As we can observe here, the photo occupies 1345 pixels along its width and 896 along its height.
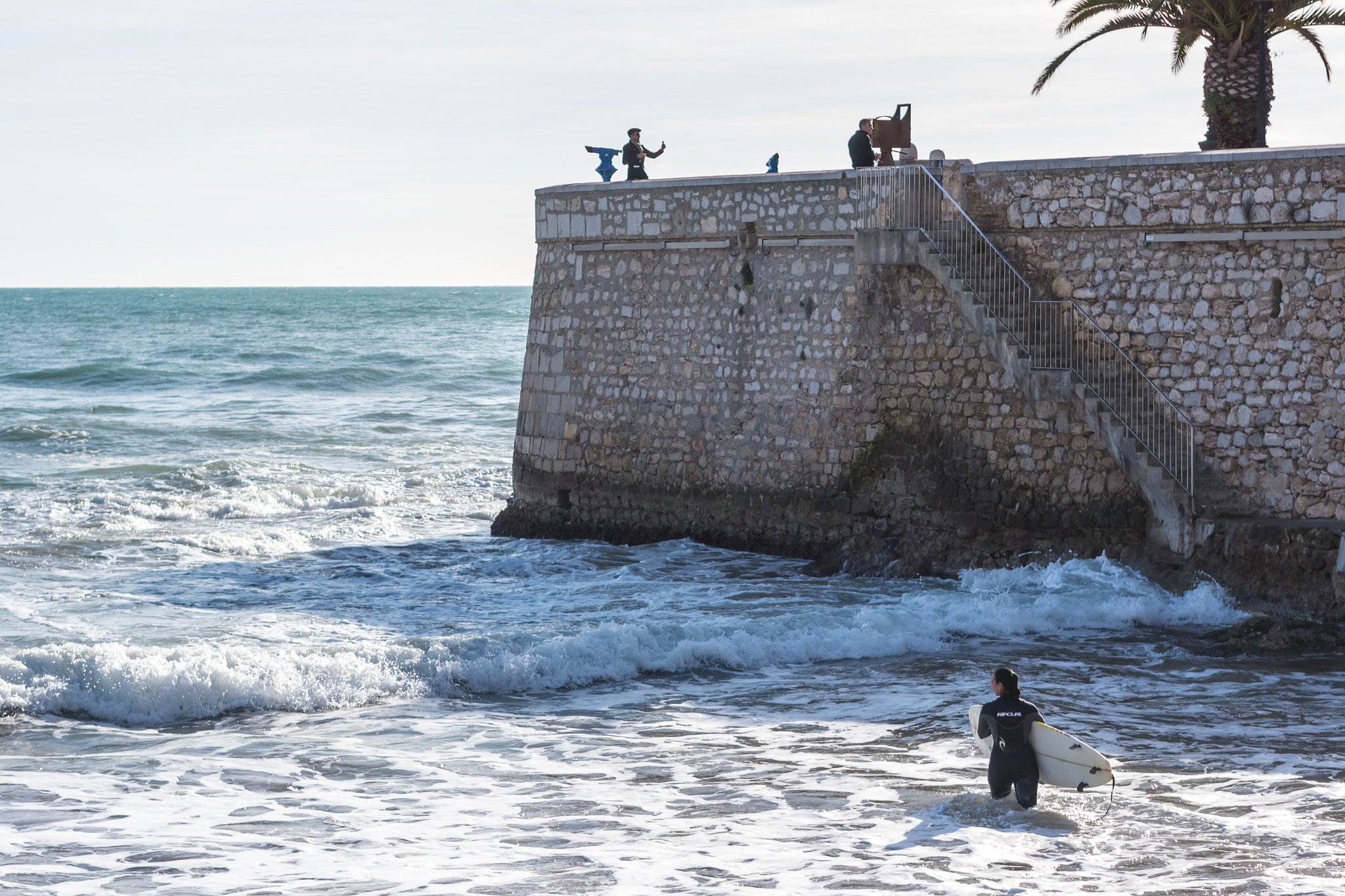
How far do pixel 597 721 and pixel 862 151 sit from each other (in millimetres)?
8253

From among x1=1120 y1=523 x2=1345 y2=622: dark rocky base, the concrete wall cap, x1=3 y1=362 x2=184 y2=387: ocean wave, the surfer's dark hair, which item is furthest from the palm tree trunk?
x1=3 y1=362 x2=184 y2=387: ocean wave

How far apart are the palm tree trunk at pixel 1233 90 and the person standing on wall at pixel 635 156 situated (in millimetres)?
6847

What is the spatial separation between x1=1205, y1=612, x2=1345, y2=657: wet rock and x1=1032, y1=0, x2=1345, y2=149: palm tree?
7042mm

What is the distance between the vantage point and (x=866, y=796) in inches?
344

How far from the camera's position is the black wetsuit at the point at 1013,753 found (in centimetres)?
834

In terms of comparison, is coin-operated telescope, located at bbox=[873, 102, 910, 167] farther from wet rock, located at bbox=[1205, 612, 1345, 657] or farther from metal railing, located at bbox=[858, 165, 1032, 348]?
wet rock, located at bbox=[1205, 612, 1345, 657]

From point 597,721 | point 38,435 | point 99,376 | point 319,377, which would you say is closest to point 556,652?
point 597,721

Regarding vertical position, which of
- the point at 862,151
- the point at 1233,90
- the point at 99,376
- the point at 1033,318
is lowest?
the point at 99,376

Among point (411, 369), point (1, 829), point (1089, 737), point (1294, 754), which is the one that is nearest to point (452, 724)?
point (1, 829)

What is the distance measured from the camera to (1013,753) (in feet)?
27.5

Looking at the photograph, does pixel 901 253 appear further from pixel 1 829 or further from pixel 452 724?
pixel 1 829

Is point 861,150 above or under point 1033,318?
above

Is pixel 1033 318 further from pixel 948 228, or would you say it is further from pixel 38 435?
pixel 38 435

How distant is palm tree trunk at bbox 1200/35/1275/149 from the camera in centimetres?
1677
